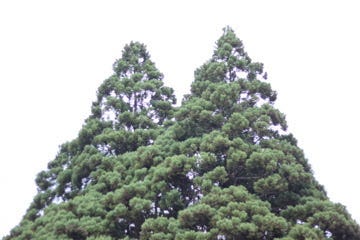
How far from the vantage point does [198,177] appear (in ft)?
50.2

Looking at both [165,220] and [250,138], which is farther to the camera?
[250,138]

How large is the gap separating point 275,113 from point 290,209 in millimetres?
3317

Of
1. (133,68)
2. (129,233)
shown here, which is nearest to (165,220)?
(129,233)

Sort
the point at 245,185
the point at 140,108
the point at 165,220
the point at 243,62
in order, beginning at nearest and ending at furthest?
the point at 165,220 < the point at 245,185 < the point at 243,62 < the point at 140,108

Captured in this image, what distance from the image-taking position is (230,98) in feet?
55.8

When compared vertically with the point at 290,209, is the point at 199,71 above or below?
above

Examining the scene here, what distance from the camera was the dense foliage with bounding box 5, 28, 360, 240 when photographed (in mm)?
14406

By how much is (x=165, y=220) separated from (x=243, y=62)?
6.44m

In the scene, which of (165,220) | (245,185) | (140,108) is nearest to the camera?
(165,220)

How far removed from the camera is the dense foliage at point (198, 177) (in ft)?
47.3

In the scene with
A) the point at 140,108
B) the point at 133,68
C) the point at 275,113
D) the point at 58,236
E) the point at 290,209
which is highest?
the point at 133,68

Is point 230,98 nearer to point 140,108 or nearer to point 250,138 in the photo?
point 250,138

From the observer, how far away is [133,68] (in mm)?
21000

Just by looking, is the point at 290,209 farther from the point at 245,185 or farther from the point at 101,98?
the point at 101,98
